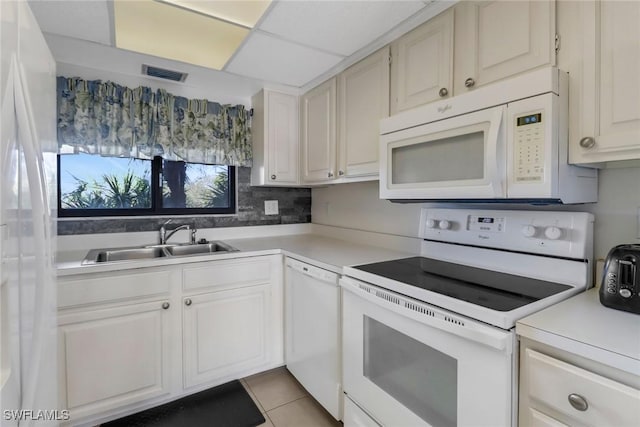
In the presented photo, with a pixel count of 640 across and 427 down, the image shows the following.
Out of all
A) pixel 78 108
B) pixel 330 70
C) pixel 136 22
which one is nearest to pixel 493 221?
pixel 330 70

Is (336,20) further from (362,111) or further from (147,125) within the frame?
(147,125)

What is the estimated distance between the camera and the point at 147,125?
214 cm

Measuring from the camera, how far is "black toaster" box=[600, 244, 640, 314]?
923mm

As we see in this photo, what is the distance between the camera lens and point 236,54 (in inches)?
73.4

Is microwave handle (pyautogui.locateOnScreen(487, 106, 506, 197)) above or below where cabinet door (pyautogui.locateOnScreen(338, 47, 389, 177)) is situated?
below

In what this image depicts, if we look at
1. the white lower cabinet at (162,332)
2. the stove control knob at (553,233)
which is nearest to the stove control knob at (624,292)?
the stove control knob at (553,233)

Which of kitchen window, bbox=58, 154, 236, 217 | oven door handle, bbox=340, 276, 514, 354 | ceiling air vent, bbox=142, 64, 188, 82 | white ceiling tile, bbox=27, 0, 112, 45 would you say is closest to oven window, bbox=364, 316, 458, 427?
oven door handle, bbox=340, 276, 514, 354

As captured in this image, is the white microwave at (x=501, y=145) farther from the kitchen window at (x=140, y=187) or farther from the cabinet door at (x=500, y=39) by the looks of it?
the kitchen window at (x=140, y=187)

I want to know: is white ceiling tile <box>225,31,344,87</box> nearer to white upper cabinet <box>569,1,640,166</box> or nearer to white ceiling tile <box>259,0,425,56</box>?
white ceiling tile <box>259,0,425,56</box>

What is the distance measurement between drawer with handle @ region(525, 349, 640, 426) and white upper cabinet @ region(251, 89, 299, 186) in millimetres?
1967

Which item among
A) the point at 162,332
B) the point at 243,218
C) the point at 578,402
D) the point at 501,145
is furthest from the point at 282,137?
the point at 578,402

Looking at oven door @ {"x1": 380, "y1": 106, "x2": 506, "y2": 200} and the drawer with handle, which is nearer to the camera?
the drawer with handle

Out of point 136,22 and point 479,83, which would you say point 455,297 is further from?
point 136,22

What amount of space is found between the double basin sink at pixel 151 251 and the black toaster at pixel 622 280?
1.82 metres
